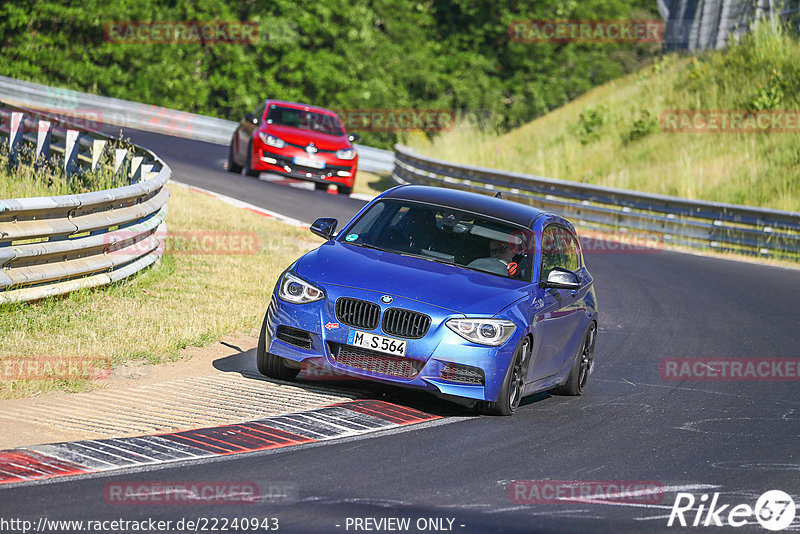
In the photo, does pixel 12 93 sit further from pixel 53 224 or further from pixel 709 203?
pixel 53 224

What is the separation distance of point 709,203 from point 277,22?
36127 millimetres

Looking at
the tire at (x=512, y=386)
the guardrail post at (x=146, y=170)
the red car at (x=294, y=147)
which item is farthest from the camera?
the red car at (x=294, y=147)

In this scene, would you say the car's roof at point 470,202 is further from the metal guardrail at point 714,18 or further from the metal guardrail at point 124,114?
the metal guardrail at point 124,114

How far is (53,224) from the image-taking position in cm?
1086

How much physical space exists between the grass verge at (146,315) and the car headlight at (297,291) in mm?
1488

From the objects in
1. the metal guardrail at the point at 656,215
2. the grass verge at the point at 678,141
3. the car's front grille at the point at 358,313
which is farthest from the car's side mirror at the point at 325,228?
the grass verge at the point at 678,141

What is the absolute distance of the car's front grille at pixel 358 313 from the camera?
862 centimetres

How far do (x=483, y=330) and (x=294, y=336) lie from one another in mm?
1376

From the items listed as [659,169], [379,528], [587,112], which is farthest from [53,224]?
[587,112]

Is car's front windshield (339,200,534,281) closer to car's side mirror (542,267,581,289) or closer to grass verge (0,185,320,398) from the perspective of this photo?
car's side mirror (542,267,581,289)

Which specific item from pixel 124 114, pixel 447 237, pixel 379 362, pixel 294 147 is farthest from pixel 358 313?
pixel 124 114

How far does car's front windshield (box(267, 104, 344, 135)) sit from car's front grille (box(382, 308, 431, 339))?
18227 mm

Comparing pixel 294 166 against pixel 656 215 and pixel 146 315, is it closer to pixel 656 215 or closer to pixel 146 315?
pixel 656 215

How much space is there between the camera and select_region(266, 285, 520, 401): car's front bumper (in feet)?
28.0
